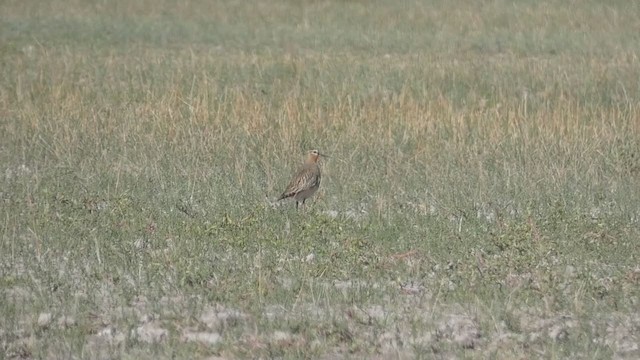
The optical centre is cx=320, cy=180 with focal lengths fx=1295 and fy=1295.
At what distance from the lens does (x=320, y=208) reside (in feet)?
34.6

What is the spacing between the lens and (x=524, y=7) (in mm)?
31828

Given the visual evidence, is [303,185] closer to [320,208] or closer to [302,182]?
[302,182]

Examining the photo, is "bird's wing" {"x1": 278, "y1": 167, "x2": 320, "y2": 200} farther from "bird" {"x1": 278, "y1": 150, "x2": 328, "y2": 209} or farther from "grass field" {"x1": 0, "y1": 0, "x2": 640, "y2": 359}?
"grass field" {"x1": 0, "y1": 0, "x2": 640, "y2": 359}

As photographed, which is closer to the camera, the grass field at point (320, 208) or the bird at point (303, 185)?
the grass field at point (320, 208)

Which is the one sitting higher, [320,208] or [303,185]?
[303,185]

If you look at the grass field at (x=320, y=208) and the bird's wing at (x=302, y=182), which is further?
the bird's wing at (x=302, y=182)

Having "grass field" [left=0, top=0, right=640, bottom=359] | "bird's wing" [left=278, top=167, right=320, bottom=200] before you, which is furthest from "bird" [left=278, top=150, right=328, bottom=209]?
"grass field" [left=0, top=0, right=640, bottom=359]

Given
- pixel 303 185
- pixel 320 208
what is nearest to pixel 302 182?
pixel 303 185

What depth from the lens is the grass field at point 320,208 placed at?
677 cm

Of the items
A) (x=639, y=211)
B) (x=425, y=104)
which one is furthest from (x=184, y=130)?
(x=639, y=211)

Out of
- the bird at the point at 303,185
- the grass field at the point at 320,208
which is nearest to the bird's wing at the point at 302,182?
the bird at the point at 303,185

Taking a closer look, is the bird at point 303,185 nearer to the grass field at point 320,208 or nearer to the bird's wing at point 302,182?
the bird's wing at point 302,182

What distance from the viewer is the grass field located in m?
6.77

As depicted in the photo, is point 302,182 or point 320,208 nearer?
point 302,182
